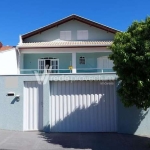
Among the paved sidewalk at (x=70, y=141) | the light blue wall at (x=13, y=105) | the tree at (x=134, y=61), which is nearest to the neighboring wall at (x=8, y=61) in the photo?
the light blue wall at (x=13, y=105)

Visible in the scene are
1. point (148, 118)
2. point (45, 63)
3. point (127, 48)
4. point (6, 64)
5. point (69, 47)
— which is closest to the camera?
point (127, 48)

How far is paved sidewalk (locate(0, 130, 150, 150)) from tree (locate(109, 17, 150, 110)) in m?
1.81

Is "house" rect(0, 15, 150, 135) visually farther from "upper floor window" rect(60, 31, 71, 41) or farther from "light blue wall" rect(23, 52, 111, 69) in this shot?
"upper floor window" rect(60, 31, 71, 41)

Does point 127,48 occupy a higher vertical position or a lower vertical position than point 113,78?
higher

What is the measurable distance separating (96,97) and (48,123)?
9.67ft

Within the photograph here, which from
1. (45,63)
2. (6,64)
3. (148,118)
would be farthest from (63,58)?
(148,118)

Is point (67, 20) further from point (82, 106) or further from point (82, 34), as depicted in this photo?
point (82, 106)

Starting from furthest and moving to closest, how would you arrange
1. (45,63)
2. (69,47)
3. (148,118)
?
1. (45,63)
2. (69,47)
3. (148,118)

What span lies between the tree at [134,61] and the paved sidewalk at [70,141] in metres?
A: 1.81

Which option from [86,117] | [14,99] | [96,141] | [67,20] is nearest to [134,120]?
[86,117]

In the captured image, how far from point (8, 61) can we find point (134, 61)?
13487mm

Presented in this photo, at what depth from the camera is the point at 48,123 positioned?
10.8m

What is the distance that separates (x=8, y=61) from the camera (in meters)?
18.4

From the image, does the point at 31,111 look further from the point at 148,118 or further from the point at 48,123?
the point at 148,118
